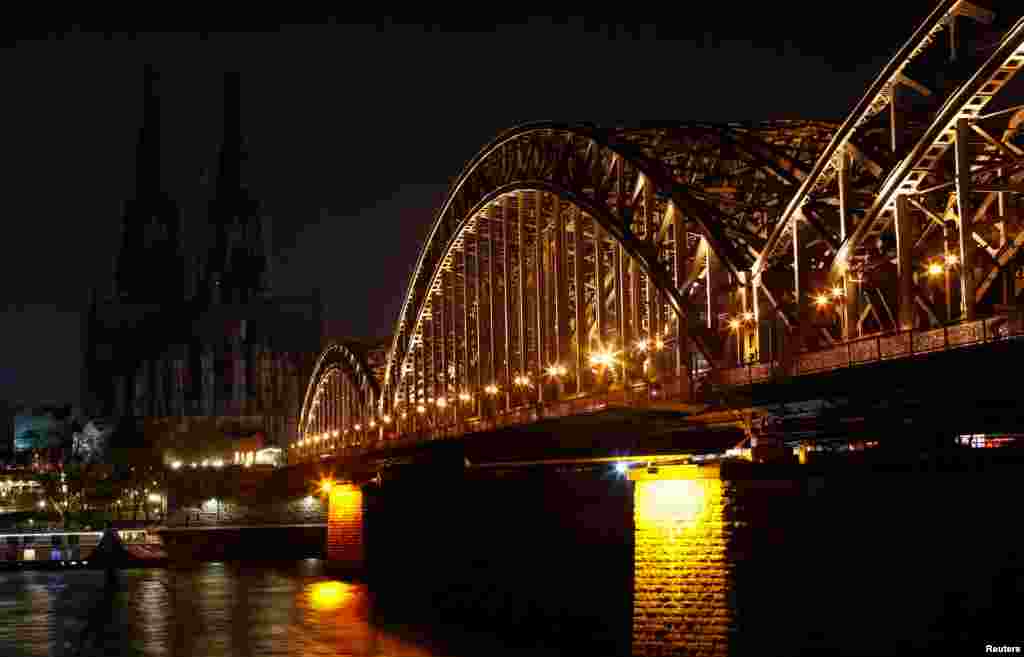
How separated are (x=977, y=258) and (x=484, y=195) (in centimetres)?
3603

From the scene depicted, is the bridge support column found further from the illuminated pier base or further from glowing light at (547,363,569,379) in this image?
the illuminated pier base

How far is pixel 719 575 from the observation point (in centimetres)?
3825

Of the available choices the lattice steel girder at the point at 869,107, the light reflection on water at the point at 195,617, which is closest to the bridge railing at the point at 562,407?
the lattice steel girder at the point at 869,107

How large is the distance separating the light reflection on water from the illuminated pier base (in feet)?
42.8

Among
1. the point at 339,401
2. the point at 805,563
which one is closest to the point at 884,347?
the point at 805,563

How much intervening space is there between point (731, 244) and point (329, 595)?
36107 millimetres

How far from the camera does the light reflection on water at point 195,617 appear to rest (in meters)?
53.3

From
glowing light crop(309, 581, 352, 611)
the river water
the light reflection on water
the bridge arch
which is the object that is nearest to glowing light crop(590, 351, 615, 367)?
the river water

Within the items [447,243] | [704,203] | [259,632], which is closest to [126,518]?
[447,243]

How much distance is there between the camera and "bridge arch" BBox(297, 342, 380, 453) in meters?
121

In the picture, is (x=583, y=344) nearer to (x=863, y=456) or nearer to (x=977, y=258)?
(x=977, y=258)

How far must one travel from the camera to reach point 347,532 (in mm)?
95250

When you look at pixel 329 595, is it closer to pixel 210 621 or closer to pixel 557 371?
pixel 210 621

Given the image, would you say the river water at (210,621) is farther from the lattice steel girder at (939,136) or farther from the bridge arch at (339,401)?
the bridge arch at (339,401)
